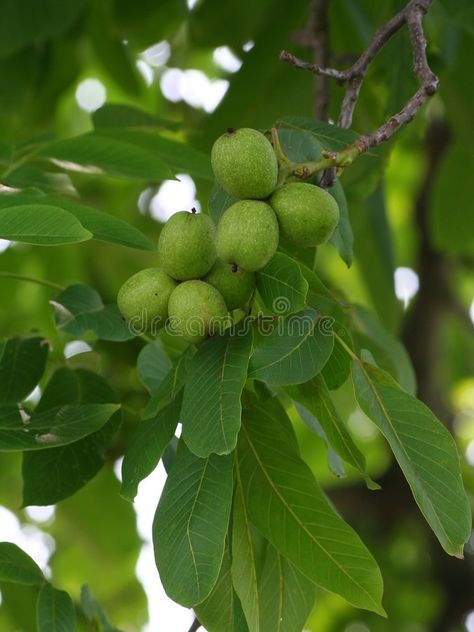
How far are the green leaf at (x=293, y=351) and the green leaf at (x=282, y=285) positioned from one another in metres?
0.03

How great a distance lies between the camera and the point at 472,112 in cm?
278

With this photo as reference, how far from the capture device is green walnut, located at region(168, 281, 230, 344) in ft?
4.42

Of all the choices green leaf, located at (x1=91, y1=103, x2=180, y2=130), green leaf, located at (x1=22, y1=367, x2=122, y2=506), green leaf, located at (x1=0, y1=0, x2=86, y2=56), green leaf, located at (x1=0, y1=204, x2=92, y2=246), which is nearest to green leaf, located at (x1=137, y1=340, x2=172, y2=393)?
green leaf, located at (x1=22, y1=367, x2=122, y2=506)

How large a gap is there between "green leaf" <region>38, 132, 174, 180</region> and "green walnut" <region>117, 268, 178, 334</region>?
1.57 feet

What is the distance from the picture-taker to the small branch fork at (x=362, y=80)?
4.59 ft

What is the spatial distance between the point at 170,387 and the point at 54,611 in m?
0.48

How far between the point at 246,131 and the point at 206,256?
0.65ft

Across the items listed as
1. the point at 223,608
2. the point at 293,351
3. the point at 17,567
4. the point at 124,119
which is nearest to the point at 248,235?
the point at 293,351

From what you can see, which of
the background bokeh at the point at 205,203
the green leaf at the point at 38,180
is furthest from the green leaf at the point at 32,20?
the green leaf at the point at 38,180

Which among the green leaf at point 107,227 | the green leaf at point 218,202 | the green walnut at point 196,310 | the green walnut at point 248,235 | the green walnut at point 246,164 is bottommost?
the green leaf at point 107,227

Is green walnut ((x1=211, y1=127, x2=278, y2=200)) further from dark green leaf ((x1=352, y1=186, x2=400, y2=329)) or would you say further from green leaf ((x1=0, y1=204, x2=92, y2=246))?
dark green leaf ((x1=352, y1=186, x2=400, y2=329))

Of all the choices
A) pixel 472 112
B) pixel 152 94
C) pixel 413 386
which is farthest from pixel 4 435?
pixel 152 94

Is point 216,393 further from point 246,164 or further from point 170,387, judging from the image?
point 246,164

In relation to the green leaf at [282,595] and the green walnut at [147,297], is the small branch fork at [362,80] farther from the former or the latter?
the green leaf at [282,595]
